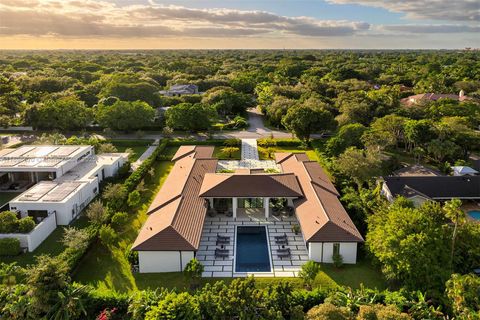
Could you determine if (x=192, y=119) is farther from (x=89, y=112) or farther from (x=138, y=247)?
(x=138, y=247)

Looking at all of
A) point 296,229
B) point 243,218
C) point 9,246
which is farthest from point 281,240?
point 9,246

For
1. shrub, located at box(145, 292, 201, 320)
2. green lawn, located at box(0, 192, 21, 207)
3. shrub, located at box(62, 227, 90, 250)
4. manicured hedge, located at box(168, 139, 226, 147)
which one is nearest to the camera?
shrub, located at box(145, 292, 201, 320)

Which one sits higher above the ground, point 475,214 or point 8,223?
point 8,223

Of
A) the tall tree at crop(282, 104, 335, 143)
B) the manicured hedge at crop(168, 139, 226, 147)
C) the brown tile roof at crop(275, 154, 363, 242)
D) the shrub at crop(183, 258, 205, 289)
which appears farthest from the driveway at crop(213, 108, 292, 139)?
the shrub at crop(183, 258, 205, 289)

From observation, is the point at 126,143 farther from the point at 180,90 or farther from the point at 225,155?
the point at 180,90

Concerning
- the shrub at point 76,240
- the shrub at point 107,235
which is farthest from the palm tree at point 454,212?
the shrub at point 76,240

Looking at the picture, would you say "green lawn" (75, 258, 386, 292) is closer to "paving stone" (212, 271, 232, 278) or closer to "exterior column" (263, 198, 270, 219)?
"paving stone" (212, 271, 232, 278)
